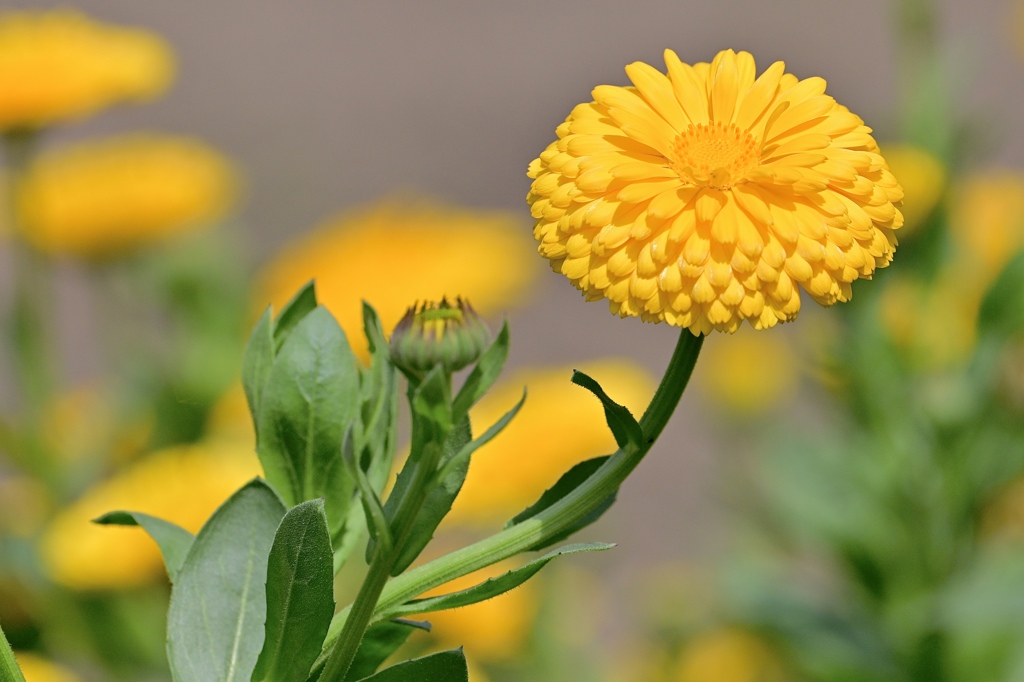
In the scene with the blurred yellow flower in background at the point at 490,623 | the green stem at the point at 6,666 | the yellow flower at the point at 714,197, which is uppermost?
the yellow flower at the point at 714,197

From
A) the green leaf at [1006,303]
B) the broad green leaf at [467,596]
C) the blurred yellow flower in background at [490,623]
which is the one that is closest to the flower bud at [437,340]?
the broad green leaf at [467,596]

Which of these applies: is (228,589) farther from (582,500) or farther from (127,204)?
(127,204)

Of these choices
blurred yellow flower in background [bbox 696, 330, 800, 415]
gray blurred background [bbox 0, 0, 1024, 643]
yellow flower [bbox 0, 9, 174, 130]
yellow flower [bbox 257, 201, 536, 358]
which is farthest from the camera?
gray blurred background [bbox 0, 0, 1024, 643]

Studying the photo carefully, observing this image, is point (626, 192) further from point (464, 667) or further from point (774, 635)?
point (774, 635)

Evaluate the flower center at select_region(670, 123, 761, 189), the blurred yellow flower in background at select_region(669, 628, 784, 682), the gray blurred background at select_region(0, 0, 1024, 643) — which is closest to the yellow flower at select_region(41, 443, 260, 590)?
the flower center at select_region(670, 123, 761, 189)

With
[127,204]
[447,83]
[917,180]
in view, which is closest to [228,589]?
[917,180]

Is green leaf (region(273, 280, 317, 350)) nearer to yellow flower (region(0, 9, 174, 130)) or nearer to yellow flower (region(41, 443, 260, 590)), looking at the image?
yellow flower (region(41, 443, 260, 590))

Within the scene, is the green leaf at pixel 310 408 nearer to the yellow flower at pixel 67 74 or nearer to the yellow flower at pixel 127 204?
the yellow flower at pixel 67 74

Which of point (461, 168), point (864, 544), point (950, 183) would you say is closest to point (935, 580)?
point (864, 544)
